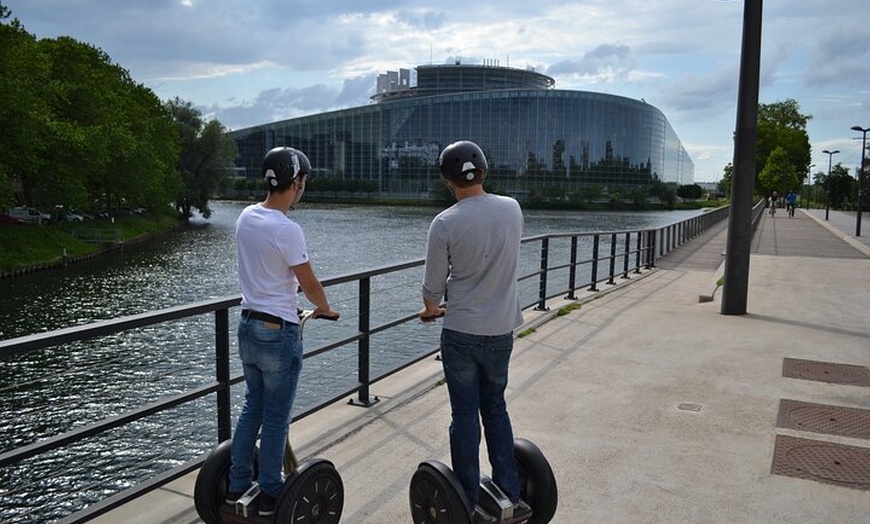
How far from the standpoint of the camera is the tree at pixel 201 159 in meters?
64.6

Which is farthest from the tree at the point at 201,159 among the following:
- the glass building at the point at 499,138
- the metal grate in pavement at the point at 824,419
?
the metal grate in pavement at the point at 824,419

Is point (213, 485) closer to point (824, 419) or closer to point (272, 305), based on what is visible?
point (272, 305)

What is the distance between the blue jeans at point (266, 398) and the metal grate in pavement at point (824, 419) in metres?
3.74

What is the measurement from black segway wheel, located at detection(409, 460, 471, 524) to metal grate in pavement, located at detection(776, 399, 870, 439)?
10.2ft

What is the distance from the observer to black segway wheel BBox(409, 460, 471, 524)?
318 cm

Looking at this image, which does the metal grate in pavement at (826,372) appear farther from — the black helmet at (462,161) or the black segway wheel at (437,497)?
the black helmet at (462,161)

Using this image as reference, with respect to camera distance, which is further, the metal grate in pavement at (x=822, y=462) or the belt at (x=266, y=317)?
the metal grate in pavement at (x=822, y=462)

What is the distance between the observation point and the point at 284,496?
3162mm

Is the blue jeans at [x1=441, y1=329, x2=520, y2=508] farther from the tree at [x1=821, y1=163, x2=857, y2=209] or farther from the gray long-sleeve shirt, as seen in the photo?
the tree at [x1=821, y1=163, x2=857, y2=209]

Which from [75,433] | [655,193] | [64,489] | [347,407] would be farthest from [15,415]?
[655,193]

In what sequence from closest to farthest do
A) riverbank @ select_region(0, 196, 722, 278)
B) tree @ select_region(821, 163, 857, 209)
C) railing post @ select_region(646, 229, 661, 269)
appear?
railing post @ select_region(646, 229, 661, 269) < riverbank @ select_region(0, 196, 722, 278) < tree @ select_region(821, 163, 857, 209)

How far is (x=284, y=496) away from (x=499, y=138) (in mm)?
119911

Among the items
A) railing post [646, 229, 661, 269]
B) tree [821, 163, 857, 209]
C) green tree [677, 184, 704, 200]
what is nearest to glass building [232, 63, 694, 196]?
green tree [677, 184, 704, 200]

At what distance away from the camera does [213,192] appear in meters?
65.3
